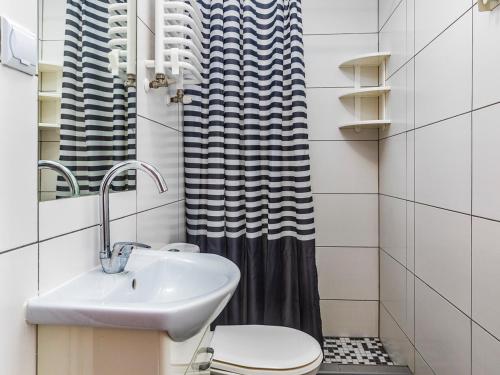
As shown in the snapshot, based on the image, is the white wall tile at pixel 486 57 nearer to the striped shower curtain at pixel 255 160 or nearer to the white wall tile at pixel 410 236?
the white wall tile at pixel 410 236

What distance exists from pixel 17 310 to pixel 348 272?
181 centimetres

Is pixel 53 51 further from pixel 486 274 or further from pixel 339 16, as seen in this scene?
pixel 339 16

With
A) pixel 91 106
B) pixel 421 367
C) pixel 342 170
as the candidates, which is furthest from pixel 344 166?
pixel 91 106

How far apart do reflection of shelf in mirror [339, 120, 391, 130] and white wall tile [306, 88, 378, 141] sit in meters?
0.04

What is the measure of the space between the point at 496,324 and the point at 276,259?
3.41ft

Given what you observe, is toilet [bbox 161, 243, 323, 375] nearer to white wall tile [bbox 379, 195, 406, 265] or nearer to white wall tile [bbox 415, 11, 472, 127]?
white wall tile [bbox 379, 195, 406, 265]

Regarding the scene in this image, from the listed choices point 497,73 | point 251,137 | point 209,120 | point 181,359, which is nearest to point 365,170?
point 251,137

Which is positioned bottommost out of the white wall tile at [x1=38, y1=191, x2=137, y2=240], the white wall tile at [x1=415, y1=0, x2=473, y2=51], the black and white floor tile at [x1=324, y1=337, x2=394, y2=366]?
the black and white floor tile at [x1=324, y1=337, x2=394, y2=366]

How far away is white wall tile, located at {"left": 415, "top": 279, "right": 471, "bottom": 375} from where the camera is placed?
3.97 ft

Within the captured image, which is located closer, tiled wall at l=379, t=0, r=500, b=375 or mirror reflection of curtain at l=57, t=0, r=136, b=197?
mirror reflection of curtain at l=57, t=0, r=136, b=197

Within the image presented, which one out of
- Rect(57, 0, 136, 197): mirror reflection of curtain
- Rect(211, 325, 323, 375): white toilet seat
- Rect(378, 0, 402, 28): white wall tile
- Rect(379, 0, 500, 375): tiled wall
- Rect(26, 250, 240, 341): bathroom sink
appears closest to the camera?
Rect(26, 250, 240, 341): bathroom sink

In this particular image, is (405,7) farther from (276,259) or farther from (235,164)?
(276,259)

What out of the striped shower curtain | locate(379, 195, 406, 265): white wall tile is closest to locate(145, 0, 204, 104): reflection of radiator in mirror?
the striped shower curtain

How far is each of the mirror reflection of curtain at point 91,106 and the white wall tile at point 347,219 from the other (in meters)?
1.23
